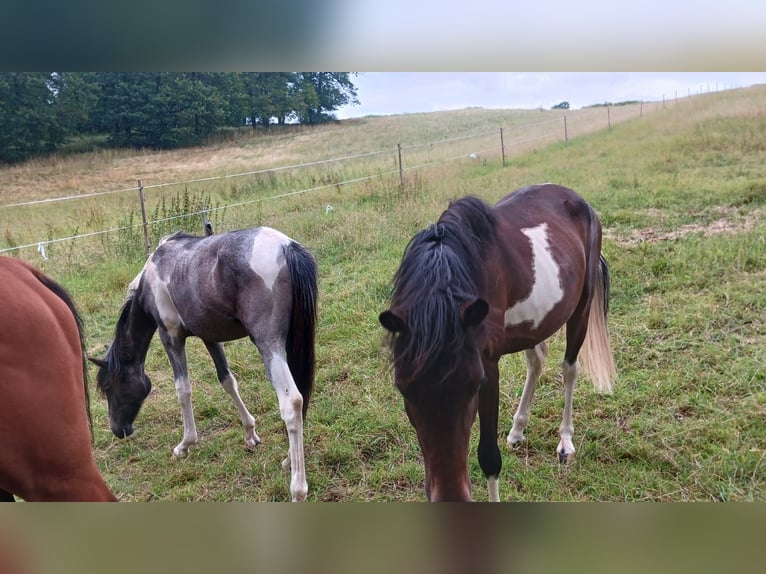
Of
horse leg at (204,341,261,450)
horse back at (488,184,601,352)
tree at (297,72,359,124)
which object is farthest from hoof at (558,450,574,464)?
tree at (297,72,359,124)

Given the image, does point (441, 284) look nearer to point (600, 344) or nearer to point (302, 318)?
point (302, 318)

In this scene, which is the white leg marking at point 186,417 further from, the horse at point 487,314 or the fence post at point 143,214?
the horse at point 487,314

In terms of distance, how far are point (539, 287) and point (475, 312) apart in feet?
1.79

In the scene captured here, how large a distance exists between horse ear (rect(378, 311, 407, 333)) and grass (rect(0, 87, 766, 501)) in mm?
538

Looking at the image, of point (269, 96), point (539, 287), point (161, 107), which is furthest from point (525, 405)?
point (161, 107)

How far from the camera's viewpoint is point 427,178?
1.97 meters

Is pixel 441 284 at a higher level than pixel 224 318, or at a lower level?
higher

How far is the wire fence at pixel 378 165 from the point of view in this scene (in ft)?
6.09

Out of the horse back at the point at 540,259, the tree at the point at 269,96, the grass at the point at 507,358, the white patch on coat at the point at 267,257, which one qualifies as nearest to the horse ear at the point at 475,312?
the horse back at the point at 540,259

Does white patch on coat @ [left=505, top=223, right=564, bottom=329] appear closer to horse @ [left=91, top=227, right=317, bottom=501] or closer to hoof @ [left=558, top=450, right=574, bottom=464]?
hoof @ [left=558, top=450, right=574, bottom=464]

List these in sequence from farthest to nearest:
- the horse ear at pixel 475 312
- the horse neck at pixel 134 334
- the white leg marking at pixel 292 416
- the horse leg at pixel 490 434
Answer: the horse neck at pixel 134 334 < the white leg marking at pixel 292 416 < the horse leg at pixel 490 434 < the horse ear at pixel 475 312

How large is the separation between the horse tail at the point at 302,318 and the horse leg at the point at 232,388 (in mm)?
284

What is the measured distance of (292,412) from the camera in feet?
5.60
